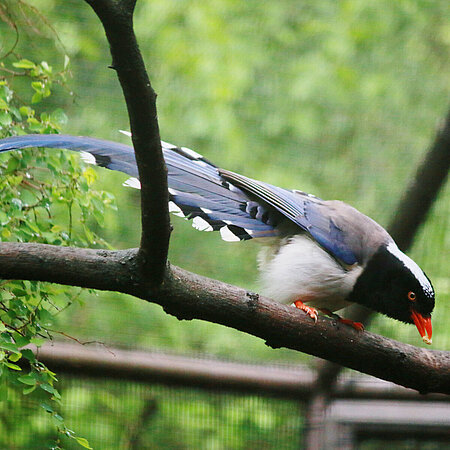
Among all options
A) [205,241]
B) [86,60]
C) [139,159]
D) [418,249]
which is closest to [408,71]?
[418,249]

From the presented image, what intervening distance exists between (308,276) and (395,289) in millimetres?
249

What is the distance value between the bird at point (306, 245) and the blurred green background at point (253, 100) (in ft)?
1.58

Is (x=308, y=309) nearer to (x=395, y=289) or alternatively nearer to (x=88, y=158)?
(x=395, y=289)

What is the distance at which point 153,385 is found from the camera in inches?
92.6

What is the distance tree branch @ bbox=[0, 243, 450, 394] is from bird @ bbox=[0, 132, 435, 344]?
0.13 meters

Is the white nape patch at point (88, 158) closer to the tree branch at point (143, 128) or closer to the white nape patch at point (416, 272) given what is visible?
the tree branch at point (143, 128)

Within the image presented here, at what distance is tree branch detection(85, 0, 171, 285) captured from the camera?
100cm

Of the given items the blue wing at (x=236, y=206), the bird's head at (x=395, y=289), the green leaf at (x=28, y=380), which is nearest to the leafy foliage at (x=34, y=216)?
the green leaf at (x=28, y=380)

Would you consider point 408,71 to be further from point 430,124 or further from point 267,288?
point 267,288

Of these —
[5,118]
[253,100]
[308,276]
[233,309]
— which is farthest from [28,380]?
[253,100]

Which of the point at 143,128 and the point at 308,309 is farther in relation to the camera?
the point at 308,309

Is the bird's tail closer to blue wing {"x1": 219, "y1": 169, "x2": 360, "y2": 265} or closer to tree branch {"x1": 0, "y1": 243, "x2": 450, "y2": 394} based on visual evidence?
blue wing {"x1": 219, "y1": 169, "x2": 360, "y2": 265}

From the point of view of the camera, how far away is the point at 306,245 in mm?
1865

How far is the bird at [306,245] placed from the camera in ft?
5.77
